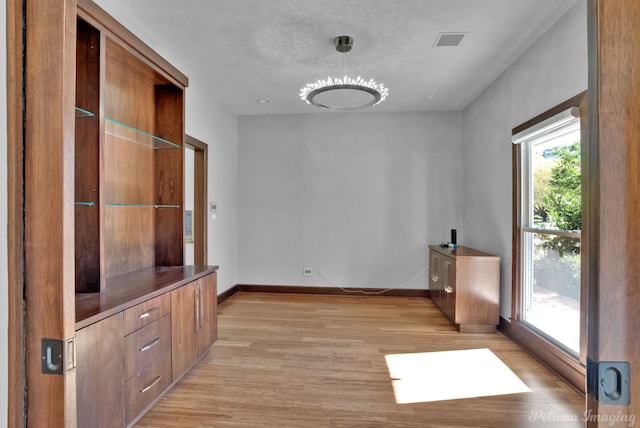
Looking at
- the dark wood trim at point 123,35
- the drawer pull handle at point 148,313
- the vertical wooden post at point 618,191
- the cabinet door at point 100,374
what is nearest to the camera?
the vertical wooden post at point 618,191

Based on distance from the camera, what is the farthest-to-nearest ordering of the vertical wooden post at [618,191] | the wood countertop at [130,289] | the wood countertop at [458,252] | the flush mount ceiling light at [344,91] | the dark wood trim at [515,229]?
the wood countertop at [458,252] < the dark wood trim at [515,229] < the flush mount ceiling light at [344,91] < the wood countertop at [130,289] < the vertical wooden post at [618,191]

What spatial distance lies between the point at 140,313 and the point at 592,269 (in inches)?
88.7

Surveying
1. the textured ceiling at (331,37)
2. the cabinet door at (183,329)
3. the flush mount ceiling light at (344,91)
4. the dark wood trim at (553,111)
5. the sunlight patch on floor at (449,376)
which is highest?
the textured ceiling at (331,37)

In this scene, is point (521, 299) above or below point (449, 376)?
above

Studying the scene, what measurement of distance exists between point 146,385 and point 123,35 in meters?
2.30

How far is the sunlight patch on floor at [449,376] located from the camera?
250 cm

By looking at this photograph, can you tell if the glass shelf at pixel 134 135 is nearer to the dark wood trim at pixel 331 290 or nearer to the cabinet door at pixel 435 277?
the dark wood trim at pixel 331 290

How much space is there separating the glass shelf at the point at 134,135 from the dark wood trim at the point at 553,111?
3205mm

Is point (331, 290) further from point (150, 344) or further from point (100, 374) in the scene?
point (100, 374)

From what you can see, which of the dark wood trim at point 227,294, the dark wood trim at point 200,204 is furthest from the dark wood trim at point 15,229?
the dark wood trim at point 227,294

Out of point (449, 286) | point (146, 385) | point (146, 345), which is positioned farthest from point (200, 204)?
point (449, 286)

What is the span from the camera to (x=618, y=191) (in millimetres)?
618

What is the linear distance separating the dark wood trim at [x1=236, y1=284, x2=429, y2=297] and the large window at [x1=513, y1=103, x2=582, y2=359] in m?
1.91

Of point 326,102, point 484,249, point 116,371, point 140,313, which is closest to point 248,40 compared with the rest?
point 326,102
